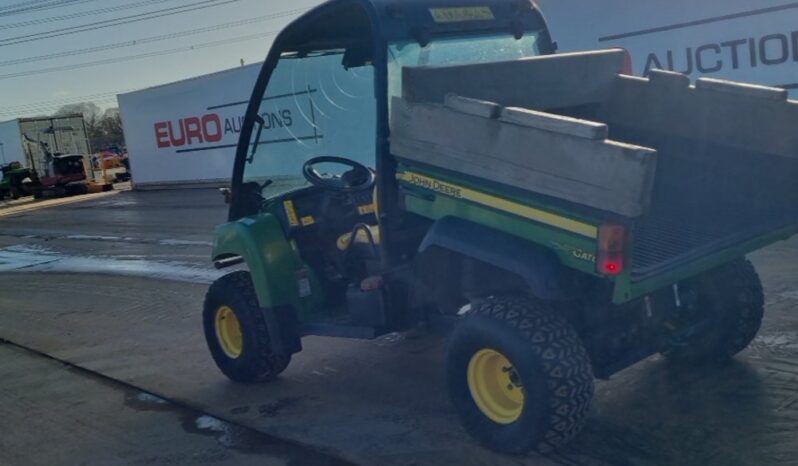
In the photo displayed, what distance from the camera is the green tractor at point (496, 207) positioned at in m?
3.87

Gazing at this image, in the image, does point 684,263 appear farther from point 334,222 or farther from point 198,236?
point 198,236

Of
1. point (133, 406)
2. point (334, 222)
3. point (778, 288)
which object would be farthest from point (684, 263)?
point (133, 406)

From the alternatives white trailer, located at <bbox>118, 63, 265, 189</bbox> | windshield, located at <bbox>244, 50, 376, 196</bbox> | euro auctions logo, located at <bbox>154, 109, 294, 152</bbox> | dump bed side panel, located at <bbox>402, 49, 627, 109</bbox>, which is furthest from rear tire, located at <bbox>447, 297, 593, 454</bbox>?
euro auctions logo, located at <bbox>154, 109, 294, 152</bbox>

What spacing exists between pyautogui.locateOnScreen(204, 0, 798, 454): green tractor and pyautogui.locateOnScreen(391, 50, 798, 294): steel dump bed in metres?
0.01

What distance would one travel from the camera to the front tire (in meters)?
5.58

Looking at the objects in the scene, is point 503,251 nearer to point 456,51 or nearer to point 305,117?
point 456,51

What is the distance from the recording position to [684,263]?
407 cm

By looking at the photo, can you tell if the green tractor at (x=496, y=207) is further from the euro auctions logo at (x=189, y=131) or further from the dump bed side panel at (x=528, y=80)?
the euro auctions logo at (x=189, y=131)

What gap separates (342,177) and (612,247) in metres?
2.25

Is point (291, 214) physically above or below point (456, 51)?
below

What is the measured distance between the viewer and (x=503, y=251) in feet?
13.1

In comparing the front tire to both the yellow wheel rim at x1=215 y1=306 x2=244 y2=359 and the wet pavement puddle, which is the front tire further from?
the wet pavement puddle

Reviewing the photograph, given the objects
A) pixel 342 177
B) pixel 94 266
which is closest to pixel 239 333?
pixel 342 177

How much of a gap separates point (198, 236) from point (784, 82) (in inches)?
354
